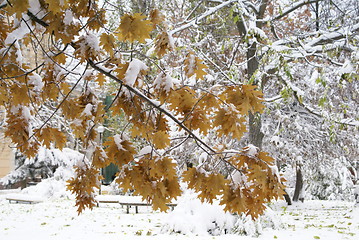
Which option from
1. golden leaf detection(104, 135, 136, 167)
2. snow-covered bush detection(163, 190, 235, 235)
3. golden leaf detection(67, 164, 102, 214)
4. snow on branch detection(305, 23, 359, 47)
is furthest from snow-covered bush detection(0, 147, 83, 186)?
golden leaf detection(104, 135, 136, 167)

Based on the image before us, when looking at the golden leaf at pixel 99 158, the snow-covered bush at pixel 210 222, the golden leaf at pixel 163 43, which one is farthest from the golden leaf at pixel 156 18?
the snow-covered bush at pixel 210 222

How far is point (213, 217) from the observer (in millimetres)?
8070

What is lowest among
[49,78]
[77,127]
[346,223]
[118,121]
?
[346,223]

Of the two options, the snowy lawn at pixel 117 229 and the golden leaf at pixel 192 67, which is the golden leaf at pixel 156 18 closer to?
the golden leaf at pixel 192 67

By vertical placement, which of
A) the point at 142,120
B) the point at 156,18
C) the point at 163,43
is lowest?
the point at 142,120

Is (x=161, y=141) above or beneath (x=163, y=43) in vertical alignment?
beneath

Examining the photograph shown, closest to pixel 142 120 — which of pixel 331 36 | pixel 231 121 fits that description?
pixel 231 121

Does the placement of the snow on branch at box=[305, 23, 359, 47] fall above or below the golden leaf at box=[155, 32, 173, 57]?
Result: above

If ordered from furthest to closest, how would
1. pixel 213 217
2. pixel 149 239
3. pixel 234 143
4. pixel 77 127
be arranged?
pixel 234 143 → pixel 213 217 → pixel 149 239 → pixel 77 127

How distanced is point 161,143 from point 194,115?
1.14ft

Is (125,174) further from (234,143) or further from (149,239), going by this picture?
(234,143)

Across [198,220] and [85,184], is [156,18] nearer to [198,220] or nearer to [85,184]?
[85,184]

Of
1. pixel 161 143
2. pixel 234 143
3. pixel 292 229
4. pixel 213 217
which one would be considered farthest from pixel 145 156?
pixel 234 143

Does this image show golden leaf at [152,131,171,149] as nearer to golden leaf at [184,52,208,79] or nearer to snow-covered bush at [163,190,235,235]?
golden leaf at [184,52,208,79]
